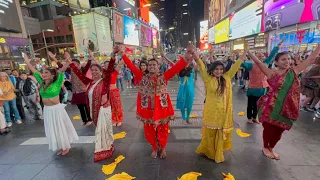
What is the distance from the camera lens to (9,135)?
4.27m

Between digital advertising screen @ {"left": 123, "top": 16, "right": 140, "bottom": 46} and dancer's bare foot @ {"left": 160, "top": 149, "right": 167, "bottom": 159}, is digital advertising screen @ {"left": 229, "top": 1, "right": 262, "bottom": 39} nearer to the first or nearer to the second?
digital advertising screen @ {"left": 123, "top": 16, "right": 140, "bottom": 46}

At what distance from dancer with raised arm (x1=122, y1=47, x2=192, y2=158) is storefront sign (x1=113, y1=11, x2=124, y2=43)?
55.0 ft

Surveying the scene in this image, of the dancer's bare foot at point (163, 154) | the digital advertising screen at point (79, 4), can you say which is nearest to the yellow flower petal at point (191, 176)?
the dancer's bare foot at point (163, 154)

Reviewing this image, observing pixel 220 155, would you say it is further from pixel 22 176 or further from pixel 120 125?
pixel 22 176

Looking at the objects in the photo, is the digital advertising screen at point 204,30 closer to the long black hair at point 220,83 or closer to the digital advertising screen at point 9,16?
the digital advertising screen at point 9,16

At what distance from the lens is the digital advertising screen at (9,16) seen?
11.0 meters

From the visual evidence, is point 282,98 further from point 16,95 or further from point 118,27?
point 118,27

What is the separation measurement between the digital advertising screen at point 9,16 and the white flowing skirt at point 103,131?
12955 mm

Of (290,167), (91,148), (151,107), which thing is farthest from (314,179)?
(91,148)

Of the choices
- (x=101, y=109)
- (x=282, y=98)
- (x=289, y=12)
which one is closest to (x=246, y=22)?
(x=289, y=12)

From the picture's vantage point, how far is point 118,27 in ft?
62.2

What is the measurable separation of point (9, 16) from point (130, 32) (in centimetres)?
1364

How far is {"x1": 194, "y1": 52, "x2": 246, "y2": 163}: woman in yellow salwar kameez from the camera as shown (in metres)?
2.50

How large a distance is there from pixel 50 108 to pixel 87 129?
1560 mm
